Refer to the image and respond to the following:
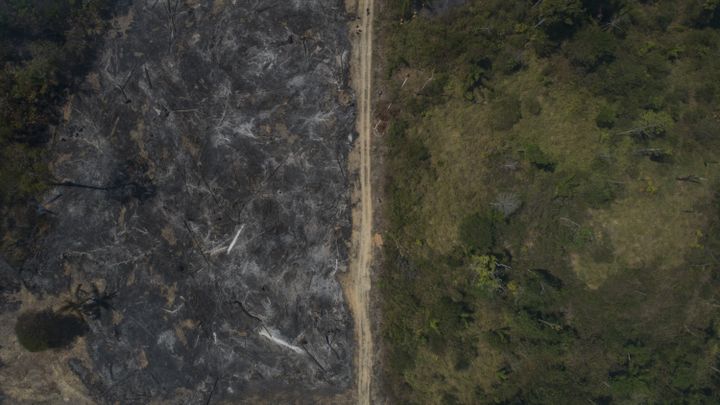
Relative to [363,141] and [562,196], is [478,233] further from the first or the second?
[363,141]

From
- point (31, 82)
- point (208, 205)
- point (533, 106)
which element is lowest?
point (208, 205)

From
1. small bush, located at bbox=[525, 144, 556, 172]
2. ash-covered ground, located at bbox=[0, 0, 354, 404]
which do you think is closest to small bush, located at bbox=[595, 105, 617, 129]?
small bush, located at bbox=[525, 144, 556, 172]

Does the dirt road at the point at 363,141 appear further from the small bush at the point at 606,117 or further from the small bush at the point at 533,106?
the small bush at the point at 606,117

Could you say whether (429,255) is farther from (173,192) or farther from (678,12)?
(678,12)

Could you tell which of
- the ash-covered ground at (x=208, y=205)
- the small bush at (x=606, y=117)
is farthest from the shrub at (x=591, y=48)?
the ash-covered ground at (x=208, y=205)

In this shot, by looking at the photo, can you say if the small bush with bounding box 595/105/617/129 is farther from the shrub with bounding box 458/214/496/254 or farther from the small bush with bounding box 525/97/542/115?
the shrub with bounding box 458/214/496/254

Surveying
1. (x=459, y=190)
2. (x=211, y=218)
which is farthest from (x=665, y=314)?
(x=211, y=218)

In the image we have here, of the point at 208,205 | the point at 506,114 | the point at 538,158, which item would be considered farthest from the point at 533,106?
the point at 208,205
